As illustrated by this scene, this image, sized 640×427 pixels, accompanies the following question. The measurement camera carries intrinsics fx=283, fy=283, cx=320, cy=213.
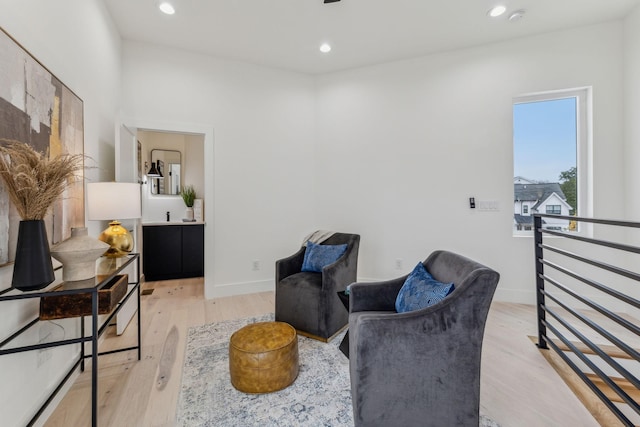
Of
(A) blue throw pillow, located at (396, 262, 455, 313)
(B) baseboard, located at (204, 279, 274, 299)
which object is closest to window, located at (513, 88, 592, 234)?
(A) blue throw pillow, located at (396, 262, 455, 313)

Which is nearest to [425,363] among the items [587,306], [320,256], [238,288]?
[320,256]

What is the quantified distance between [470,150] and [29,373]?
4.09 metres

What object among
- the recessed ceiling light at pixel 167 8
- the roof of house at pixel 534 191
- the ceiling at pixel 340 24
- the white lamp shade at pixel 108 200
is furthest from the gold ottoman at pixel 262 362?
the roof of house at pixel 534 191

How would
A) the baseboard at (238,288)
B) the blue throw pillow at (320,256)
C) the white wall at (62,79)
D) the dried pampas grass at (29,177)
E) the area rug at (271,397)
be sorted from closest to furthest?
the dried pampas grass at (29,177), the white wall at (62,79), the area rug at (271,397), the blue throw pillow at (320,256), the baseboard at (238,288)

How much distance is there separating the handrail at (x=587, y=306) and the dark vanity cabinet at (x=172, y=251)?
424 cm

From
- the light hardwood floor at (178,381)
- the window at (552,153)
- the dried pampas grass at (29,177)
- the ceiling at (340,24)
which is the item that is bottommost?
the light hardwood floor at (178,381)

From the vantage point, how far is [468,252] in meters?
3.38

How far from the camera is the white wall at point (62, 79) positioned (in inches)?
51.6

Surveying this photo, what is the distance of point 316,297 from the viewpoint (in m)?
2.35

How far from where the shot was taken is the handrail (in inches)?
55.6

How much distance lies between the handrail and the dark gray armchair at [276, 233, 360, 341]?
1.55m

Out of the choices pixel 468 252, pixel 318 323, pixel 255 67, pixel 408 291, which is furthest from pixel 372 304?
pixel 255 67

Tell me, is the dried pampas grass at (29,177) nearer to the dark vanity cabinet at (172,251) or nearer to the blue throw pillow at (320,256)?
the blue throw pillow at (320,256)

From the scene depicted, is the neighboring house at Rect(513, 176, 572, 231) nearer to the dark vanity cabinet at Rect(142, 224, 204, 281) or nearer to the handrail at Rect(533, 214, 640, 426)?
the handrail at Rect(533, 214, 640, 426)
